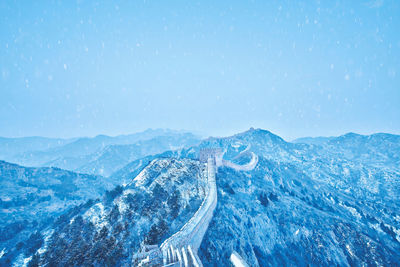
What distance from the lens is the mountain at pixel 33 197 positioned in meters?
61.9

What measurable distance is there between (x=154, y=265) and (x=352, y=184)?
5193 inches

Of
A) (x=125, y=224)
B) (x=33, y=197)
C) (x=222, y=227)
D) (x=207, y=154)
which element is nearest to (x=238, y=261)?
(x=222, y=227)

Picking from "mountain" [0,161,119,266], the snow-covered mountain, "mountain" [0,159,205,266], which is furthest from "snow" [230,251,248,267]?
"mountain" [0,161,119,266]

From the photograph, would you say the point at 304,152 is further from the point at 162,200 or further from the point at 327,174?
the point at 162,200

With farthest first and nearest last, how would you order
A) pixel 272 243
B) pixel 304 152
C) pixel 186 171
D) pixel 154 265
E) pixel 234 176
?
pixel 304 152
pixel 234 176
pixel 186 171
pixel 272 243
pixel 154 265

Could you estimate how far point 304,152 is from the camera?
158 m

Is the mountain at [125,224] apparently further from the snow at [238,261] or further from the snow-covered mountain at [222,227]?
the snow at [238,261]

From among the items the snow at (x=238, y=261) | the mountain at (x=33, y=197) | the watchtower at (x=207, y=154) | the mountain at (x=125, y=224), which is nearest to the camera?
the snow at (x=238, y=261)

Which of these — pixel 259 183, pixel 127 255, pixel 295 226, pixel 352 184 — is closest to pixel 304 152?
pixel 352 184

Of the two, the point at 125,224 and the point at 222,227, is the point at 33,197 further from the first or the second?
the point at 222,227

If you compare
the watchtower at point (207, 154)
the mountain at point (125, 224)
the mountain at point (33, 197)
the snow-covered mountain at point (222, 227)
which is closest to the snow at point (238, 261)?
the snow-covered mountain at point (222, 227)

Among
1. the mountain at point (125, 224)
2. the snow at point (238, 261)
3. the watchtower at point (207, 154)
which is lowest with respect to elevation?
the snow at point (238, 261)

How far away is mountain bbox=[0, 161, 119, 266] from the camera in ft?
203

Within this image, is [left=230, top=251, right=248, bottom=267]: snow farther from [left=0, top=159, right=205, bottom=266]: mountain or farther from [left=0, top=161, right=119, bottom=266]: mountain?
[left=0, top=161, right=119, bottom=266]: mountain
